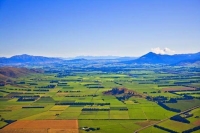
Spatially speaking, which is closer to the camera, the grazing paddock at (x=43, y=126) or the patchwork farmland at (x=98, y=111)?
the grazing paddock at (x=43, y=126)

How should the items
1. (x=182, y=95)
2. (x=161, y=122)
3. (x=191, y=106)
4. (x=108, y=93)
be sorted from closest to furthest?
(x=161, y=122)
(x=191, y=106)
(x=182, y=95)
(x=108, y=93)

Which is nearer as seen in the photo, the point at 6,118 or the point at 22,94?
the point at 6,118

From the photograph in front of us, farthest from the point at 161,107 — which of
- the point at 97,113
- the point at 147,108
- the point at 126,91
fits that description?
the point at 126,91

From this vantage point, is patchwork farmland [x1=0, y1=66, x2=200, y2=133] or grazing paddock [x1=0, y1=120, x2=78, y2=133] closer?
grazing paddock [x1=0, y1=120, x2=78, y2=133]

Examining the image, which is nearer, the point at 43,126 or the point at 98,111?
the point at 43,126

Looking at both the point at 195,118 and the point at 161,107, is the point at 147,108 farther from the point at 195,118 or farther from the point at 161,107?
the point at 195,118

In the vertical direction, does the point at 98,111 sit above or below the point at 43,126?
above

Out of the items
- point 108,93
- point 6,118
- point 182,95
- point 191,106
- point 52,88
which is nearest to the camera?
point 6,118
